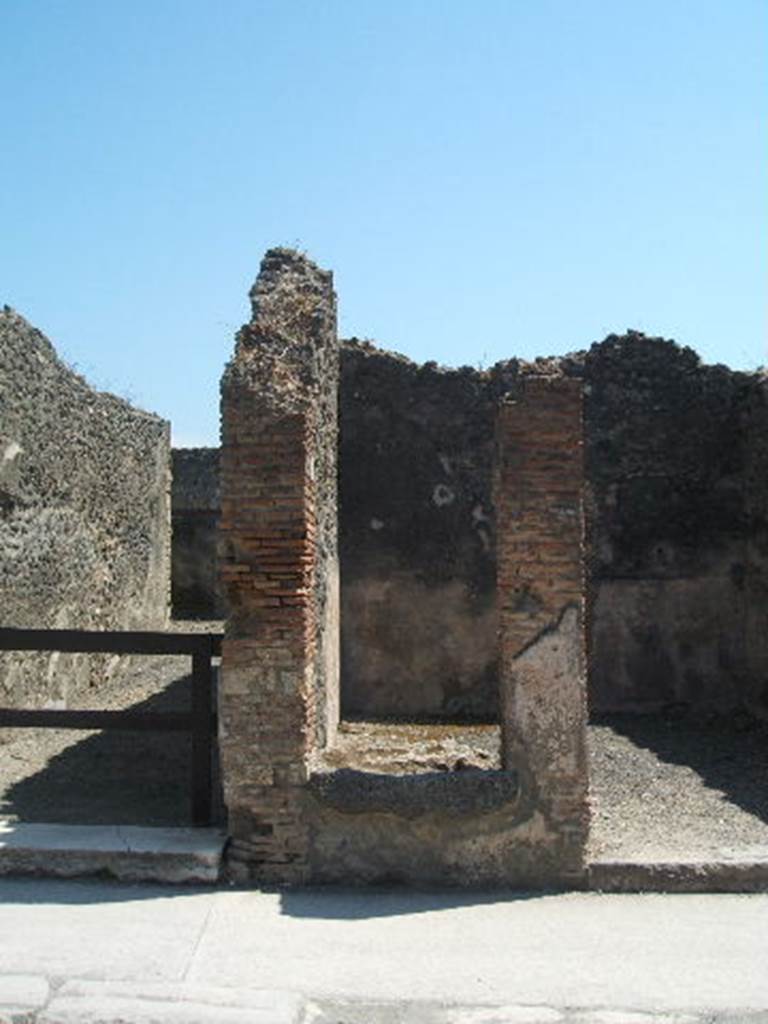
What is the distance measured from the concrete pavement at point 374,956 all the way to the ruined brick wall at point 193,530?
12.3 metres

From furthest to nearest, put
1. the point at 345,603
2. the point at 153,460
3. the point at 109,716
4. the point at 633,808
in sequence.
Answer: the point at 153,460
the point at 345,603
the point at 633,808
the point at 109,716

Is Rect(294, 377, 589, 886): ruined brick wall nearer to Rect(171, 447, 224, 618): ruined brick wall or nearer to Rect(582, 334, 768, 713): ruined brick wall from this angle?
Rect(582, 334, 768, 713): ruined brick wall

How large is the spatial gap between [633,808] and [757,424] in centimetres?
447

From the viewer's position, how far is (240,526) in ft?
18.1

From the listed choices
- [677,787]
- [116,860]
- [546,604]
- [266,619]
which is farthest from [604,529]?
[116,860]

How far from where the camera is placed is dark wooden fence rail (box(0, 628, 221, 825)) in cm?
602

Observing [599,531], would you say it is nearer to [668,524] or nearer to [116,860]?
[668,524]

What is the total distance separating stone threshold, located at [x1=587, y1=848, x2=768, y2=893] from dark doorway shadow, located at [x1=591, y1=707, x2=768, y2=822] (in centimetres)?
137

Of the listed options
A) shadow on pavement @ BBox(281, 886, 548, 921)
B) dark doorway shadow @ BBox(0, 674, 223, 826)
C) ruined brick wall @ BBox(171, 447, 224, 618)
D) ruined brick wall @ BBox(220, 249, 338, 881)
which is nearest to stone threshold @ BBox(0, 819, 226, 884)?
ruined brick wall @ BBox(220, 249, 338, 881)

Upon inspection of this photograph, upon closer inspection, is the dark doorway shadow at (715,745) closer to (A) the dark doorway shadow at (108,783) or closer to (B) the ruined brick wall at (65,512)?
(A) the dark doorway shadow at (108,783)

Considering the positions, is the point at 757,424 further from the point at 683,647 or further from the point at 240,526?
the point at 240,526

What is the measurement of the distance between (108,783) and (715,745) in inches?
184

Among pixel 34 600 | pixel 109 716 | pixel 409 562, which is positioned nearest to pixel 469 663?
pixel 409 562

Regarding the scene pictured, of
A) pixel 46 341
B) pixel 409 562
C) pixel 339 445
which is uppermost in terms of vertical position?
pixel 46 341
